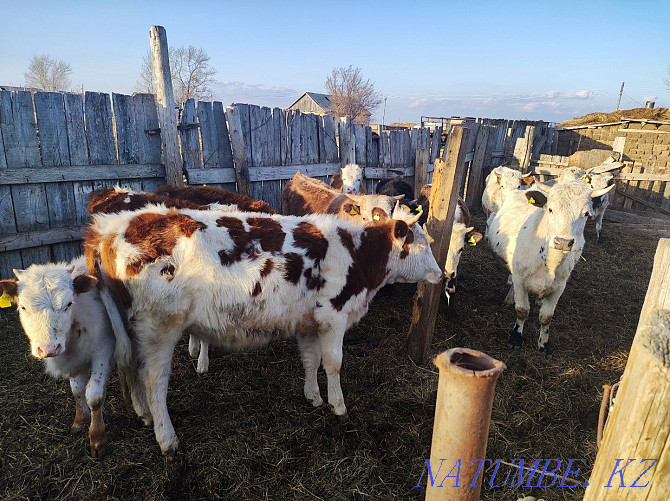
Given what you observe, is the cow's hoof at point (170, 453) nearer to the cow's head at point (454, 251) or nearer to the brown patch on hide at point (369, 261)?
the brown patch on hide at point (369, 261)

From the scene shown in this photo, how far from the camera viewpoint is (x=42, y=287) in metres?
3.05

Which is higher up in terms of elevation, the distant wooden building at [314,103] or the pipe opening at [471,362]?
the distant wooden building at [314,103]

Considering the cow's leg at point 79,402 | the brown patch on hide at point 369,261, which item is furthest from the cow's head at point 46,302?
the brown patch on hide at point 369,261

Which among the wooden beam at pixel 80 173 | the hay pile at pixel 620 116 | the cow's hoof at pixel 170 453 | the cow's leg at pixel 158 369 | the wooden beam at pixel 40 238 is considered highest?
the hay pile at pixel 620 116

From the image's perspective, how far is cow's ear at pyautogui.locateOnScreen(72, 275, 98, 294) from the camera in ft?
10.3

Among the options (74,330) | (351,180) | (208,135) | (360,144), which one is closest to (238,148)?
(208,135)

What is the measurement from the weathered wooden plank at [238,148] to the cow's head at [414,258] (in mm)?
3814

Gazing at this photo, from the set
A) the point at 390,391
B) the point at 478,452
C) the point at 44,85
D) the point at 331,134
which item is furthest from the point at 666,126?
the point at 44,85

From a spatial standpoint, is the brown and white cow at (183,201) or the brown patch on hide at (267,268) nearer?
the brown patch on hide at (267,268)

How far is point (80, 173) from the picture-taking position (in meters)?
5.68

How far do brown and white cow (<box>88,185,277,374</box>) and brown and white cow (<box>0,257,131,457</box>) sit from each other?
1.14m

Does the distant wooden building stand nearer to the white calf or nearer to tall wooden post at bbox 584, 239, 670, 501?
the white calf

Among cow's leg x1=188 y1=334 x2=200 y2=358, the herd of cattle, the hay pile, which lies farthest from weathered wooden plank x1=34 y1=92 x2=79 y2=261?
the hay pile

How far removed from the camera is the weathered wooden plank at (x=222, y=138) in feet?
23.1
